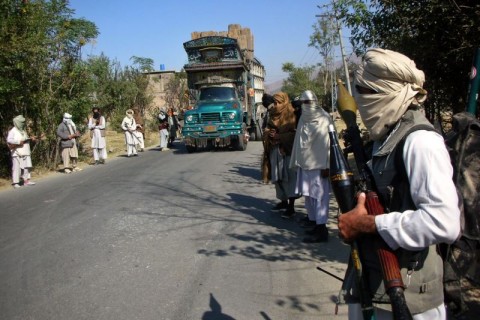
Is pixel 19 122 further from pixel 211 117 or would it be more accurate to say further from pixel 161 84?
pixel 161 84

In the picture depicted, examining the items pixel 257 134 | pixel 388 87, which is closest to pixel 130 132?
pixel 257 134

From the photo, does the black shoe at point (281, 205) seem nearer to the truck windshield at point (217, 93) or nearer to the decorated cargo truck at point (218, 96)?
the decorated cargo truck at point (218, 96)

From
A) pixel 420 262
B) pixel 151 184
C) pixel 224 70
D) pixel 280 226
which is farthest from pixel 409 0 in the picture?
pixel 224 70

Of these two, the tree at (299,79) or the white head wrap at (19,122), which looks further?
the tree at (299,79)

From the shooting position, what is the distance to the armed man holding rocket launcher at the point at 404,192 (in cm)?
155

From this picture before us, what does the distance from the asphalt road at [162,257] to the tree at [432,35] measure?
2.44 metres

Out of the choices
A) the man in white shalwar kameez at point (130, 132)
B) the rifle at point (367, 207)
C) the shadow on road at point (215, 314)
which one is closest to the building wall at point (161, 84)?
the man in white shalwar kameez at point (130, 132)

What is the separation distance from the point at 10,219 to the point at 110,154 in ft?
32.4

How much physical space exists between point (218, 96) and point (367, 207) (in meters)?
14.3

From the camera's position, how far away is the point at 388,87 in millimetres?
1752

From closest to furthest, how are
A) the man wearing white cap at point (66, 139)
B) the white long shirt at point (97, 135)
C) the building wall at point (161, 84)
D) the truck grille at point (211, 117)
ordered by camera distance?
1. the man wearing white cap at point (66, 139)
2. the white long shirt at point (97, 135)
3. the truck grille at point (211, 117)
4. the building wall at point (161, 84)

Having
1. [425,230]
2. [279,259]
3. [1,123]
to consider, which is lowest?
[279,259]

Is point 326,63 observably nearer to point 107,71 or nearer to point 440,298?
point 107,71

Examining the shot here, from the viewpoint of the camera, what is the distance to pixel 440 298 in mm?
1784
